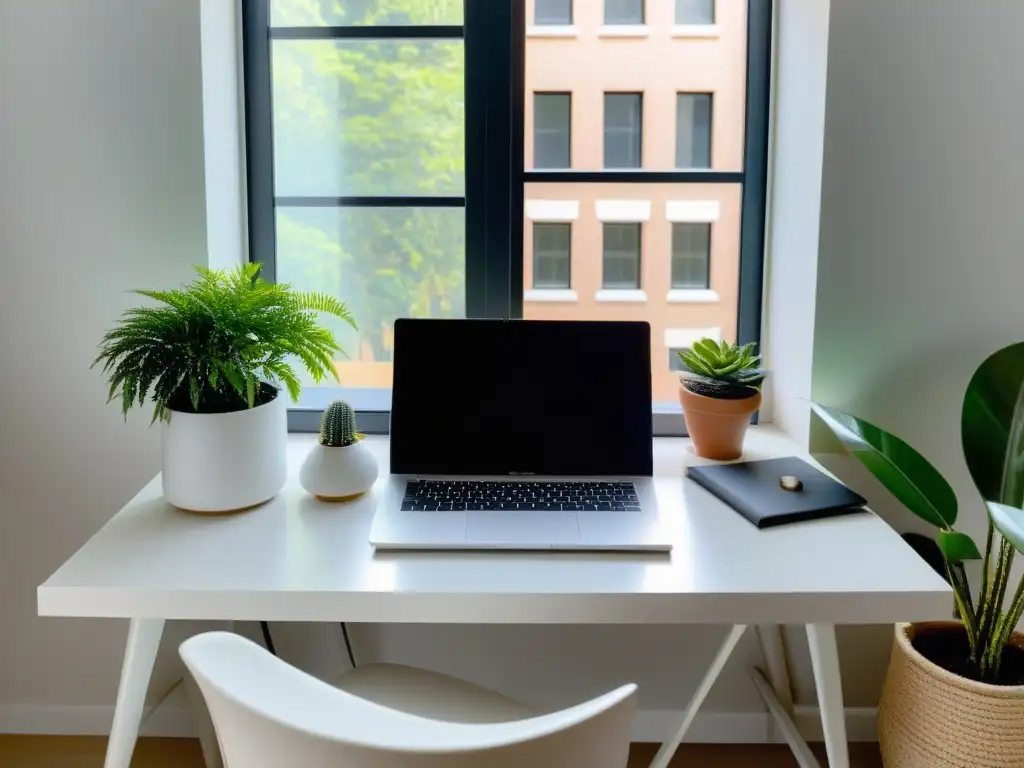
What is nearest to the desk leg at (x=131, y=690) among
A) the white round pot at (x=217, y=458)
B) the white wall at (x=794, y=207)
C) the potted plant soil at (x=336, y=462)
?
the white round pot at (x=217, y=458)

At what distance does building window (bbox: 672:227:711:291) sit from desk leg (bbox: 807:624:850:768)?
0.93 meters

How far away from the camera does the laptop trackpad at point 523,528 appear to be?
1278 millimetres

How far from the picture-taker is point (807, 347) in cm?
175

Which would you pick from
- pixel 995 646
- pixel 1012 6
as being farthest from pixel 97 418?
pixel 1012 6

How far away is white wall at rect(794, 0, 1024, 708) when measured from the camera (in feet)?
5.36

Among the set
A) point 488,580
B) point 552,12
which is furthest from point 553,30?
point 488,580

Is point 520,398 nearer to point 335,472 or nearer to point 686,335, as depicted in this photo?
point 335,472

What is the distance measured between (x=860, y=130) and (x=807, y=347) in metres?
0.40

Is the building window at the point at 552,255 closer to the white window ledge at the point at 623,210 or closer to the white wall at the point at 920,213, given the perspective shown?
the white window ledge at the point at 623,210

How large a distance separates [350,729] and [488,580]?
1.26ft

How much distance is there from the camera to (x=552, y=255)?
6.52 ft

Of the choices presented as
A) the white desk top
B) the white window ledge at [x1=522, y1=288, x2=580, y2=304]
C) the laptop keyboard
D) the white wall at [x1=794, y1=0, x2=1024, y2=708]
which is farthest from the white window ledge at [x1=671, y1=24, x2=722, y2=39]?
the white desk top

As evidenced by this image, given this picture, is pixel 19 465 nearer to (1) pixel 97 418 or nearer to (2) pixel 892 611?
(1) pixel 97 418

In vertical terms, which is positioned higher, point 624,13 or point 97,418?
point 624,13
